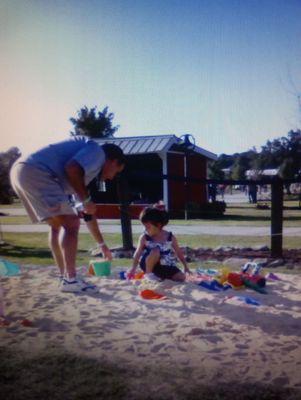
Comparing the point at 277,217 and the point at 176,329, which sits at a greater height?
the point at 277,217

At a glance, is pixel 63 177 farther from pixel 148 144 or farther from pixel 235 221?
pixel 148 144

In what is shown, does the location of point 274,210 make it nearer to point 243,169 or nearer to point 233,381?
point 233,381

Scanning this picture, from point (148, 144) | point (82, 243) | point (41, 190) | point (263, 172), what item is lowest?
point (82, 243)

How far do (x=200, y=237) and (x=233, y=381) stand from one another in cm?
602

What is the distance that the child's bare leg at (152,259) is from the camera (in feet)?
12.2

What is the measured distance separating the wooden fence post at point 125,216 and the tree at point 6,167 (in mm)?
1699

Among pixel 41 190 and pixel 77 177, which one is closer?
pixel 77 177

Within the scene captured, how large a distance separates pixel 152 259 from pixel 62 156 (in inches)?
53.1

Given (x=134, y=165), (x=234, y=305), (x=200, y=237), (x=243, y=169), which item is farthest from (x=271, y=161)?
(x=234, y=305)

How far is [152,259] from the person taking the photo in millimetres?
3717

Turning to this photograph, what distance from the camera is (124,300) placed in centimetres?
311

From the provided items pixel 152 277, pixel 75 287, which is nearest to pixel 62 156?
pixel 75 287

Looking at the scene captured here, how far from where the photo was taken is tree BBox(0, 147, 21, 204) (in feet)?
14.3

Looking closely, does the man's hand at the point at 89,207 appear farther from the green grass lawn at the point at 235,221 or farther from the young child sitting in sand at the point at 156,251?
the green grass lawn at the point at 235,221
